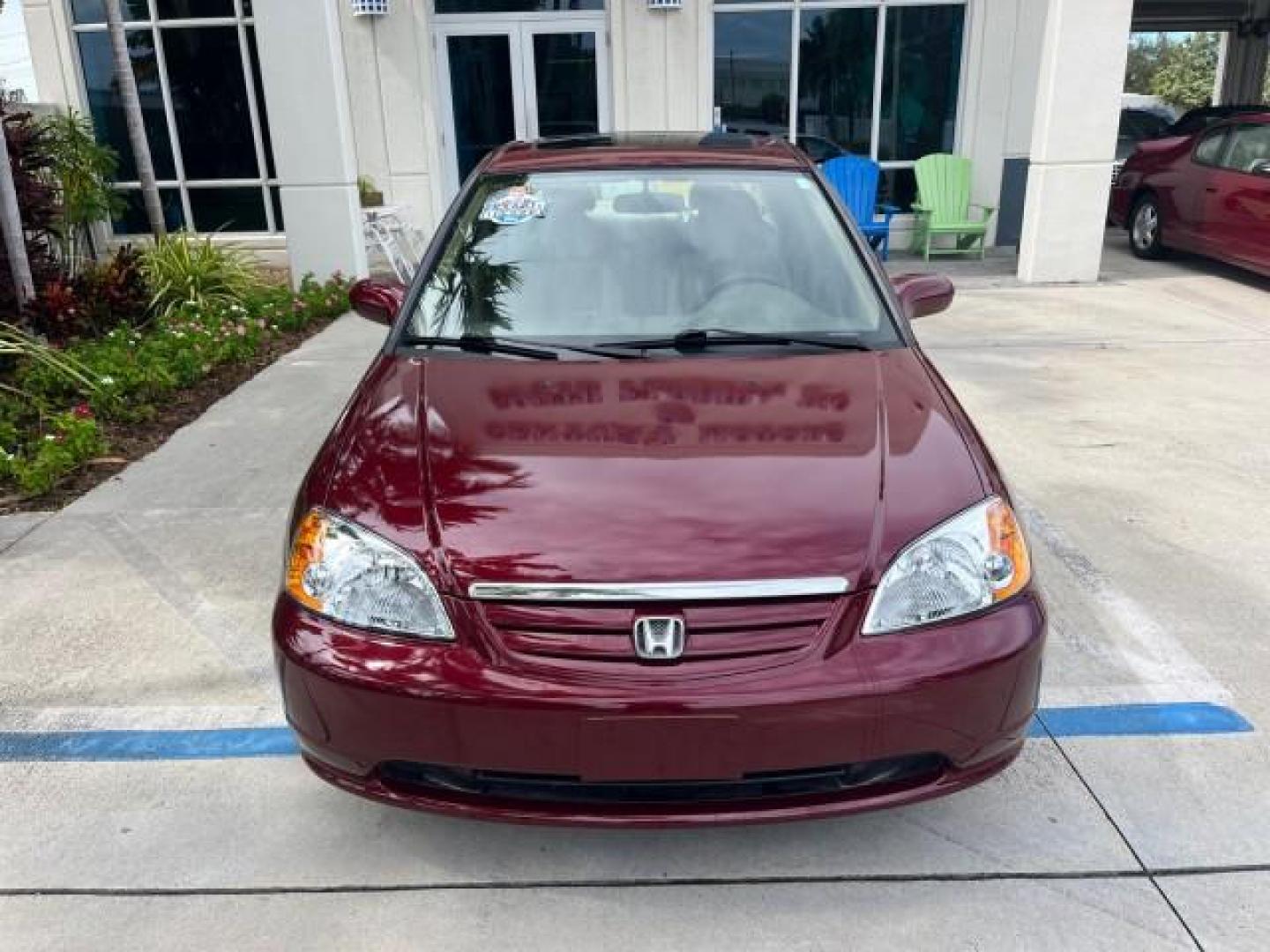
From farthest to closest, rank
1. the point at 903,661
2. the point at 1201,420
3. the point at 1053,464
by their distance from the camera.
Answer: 1. the point at 1201,420
2. the point at 1053,464
3. the point at 903,661

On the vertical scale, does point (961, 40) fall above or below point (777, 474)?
above

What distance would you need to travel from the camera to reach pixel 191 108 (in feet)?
36.8

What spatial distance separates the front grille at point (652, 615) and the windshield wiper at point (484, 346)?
1.07 m

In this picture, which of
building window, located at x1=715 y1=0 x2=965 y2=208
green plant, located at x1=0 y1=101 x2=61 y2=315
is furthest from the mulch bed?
building window, located at x1=715 y1=0 x2=965 y2=208

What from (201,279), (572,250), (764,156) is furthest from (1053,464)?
(201,279)

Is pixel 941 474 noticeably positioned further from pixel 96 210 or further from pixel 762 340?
pixel 96 210

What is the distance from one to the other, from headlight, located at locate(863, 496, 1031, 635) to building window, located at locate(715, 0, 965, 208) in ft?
32.6

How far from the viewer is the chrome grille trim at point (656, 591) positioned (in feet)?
6.91

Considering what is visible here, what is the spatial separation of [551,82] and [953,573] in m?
10.5

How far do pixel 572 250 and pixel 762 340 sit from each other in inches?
30.0

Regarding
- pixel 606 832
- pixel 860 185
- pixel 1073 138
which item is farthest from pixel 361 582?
pixel 860 185

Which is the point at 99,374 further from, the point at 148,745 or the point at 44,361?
the point at 148,745

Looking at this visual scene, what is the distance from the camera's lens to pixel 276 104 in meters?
8.77

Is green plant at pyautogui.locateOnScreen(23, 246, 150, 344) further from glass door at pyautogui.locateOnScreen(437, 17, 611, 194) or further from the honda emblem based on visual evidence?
the honda emblem
